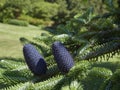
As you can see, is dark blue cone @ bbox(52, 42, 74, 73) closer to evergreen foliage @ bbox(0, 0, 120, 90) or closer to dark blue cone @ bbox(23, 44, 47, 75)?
evergreen foliage @ bbox(0, 0, 120, 90)

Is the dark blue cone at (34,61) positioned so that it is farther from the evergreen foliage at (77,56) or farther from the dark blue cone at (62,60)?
the dark blue cone at (62,60)

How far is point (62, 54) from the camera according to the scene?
3.11 m

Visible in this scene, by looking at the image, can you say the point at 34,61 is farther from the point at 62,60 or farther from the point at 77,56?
the point at 77,56

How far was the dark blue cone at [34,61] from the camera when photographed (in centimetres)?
324

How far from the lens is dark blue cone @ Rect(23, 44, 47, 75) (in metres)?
3.24

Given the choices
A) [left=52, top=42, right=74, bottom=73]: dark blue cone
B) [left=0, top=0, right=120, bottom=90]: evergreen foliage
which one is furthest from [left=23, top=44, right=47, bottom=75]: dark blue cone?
[left=52, top=42, right=74, bottom=73]: dark blue cone

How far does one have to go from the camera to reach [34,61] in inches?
128

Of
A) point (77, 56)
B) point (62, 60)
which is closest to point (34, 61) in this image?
point (62, 60)

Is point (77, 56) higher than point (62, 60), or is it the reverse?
point (62, 60)

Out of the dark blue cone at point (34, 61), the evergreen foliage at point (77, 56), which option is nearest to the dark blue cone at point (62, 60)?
the evergreen foliage at point (77, 56)

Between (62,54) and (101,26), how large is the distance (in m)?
1.02

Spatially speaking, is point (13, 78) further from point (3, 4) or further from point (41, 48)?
point (3, 4)

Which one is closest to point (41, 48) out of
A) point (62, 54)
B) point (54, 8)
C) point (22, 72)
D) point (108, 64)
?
point (22, 72)

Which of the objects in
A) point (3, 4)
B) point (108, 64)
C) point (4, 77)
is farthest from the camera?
point (3, 4)
